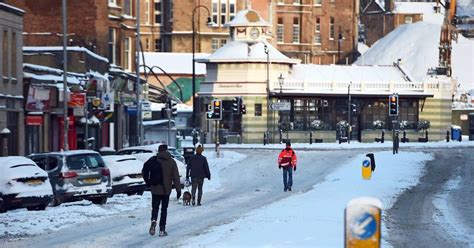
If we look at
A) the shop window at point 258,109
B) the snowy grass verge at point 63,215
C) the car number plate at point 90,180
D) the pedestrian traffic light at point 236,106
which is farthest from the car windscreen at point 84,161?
the shop window at point 258,109

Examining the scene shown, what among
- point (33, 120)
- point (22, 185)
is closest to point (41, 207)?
point (22, 185)

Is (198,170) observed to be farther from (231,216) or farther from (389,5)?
(389,5)

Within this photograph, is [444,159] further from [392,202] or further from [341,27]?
[341,27]

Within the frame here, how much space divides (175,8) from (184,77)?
11939 millimetres

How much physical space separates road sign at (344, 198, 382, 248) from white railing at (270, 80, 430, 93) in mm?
84311

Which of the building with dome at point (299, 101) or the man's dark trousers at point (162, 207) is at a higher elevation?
the building with dome at point (299, 101)

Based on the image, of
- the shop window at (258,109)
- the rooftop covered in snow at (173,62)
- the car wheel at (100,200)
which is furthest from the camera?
the rooftop covered in snow at (173,62)

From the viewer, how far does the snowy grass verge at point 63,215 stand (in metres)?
26.4

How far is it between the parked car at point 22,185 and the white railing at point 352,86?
66.6m

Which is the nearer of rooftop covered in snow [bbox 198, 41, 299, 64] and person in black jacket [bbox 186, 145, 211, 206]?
person in black jacket [bbox 186, 145, 211, 206]

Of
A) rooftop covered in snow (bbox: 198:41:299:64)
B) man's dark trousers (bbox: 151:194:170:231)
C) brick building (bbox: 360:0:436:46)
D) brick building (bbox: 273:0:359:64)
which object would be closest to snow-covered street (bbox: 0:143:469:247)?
man's dark trousers (bbox: 151:194:170:231)

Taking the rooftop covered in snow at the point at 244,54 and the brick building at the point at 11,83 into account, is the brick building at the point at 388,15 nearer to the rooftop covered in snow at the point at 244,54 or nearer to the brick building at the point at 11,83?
the rooftop covered in snow at the point at 244,54

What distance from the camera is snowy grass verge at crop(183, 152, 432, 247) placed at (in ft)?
73.0

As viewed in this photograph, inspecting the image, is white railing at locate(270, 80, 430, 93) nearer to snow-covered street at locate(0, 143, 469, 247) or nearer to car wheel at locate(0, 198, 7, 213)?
snow-covered street at locate(0, 143, 469, 247)
